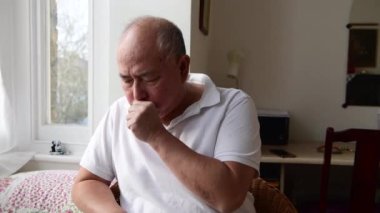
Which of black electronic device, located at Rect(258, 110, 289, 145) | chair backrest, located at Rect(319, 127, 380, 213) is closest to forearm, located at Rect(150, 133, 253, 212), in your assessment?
chair backrest, located at Rect(319, 127, 380, 213)

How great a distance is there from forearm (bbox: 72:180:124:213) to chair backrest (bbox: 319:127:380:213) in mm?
1181

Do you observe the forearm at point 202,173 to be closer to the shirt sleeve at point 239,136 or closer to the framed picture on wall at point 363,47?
the shirt sleeve at point 239,136

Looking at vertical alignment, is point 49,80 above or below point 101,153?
above

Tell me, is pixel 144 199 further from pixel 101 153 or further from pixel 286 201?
pixel 286 201

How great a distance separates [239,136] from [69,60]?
1382 mm

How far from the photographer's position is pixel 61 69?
2.01 m

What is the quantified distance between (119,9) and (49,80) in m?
0.63

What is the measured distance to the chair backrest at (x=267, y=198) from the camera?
116cm

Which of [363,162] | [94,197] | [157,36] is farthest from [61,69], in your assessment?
[363,162]

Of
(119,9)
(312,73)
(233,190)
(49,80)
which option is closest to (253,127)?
(233,190)

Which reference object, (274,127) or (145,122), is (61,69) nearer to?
(145,122)

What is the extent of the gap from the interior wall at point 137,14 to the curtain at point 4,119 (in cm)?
49

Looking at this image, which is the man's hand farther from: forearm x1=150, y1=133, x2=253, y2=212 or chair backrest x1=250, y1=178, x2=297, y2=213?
chair backrest x1=250, y1=178, x2=297, y2=213

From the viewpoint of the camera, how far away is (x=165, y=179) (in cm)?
101
